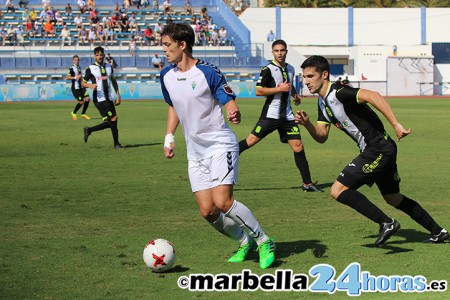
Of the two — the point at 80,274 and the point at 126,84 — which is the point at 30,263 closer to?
the point at 80,274

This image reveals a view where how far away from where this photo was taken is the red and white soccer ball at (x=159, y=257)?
270 inches

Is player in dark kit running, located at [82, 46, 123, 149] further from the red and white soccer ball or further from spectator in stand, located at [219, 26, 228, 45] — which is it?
spectator in stand, located at [219, 26, 228, 45]

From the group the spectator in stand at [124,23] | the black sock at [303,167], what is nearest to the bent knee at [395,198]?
the black sock at [303,167]

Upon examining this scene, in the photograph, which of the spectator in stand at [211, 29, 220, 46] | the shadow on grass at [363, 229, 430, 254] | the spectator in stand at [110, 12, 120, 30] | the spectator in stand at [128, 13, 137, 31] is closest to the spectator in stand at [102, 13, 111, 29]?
the spectator in stand at [110, 12, 120, 30]

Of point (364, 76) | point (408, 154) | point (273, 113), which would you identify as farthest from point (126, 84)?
point (273, 113)

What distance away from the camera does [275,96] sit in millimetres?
12469

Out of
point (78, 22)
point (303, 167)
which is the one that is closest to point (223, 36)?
point (78, 22)

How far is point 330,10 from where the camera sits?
67.2m

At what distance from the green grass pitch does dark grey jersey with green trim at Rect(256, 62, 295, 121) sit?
46.4 inches

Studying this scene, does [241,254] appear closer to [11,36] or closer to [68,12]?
[11,36]

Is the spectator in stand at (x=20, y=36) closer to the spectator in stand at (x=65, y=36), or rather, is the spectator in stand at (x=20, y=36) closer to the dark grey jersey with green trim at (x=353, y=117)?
the spectator in stand at (x=65, y=36)

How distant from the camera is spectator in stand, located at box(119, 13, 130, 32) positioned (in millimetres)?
55469

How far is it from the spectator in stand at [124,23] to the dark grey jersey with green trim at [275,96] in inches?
1746

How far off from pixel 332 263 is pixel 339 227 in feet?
6.32
